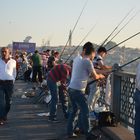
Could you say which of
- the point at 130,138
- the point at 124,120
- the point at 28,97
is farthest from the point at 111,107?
the point at 28,97

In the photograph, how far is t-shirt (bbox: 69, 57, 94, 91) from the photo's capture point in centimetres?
852

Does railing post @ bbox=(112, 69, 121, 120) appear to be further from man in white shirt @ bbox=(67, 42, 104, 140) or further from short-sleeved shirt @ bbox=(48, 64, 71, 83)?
man in white shirt @ bbox=(67, 42, 104, 140)

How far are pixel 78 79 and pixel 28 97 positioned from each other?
29.0 feet

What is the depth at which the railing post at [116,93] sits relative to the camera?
423 inches

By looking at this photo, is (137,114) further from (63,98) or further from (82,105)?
(63,98)

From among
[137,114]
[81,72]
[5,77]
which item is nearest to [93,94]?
[5,77]

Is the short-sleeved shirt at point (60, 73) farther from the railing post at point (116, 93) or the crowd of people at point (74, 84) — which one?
the railing post at point (116, 93)

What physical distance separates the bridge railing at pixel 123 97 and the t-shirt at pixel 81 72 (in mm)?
1307

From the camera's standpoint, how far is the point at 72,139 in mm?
9203

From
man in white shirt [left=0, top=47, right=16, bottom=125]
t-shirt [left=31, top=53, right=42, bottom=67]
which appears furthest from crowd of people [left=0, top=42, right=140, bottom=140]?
t-shirt [left=31, top=53, right=42, bottom=67]

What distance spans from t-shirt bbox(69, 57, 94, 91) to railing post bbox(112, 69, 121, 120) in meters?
2.16

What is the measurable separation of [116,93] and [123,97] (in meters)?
0.35

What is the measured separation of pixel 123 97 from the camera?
10.5 m

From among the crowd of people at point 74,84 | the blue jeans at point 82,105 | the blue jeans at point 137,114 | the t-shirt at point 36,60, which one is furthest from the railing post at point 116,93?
the t-shirt at point 36,60
